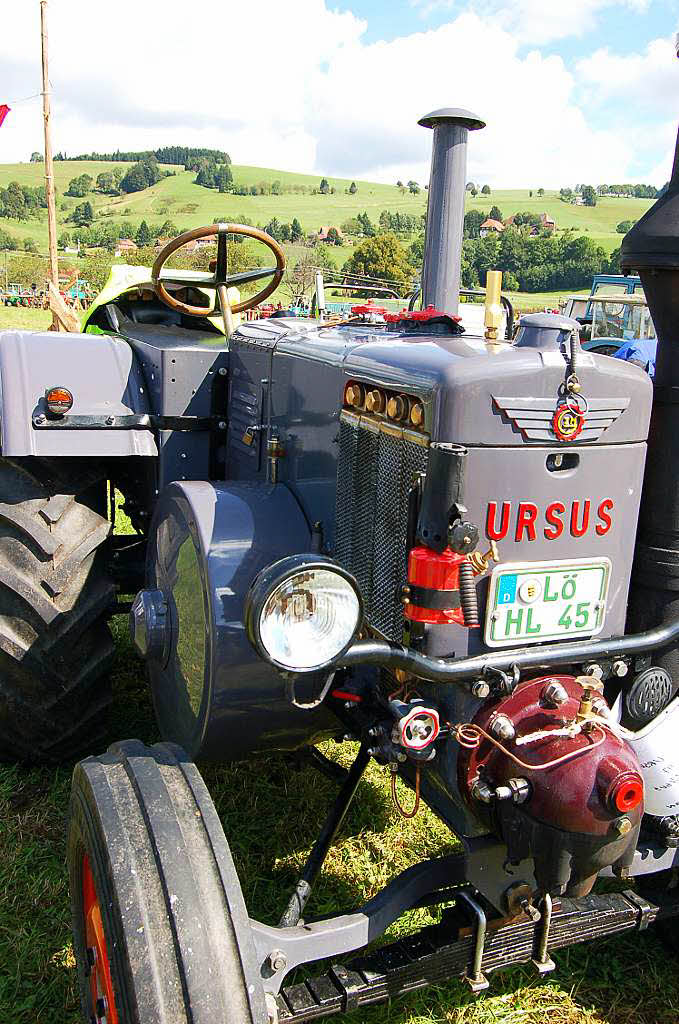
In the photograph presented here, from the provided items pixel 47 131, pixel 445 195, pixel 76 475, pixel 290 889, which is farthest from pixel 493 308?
pixel 47 131

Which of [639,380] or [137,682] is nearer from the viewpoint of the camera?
[639,380]

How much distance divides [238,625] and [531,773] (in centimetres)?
83

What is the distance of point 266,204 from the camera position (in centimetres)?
8269

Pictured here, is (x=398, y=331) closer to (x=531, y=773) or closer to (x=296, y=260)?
(x=531, y=773)

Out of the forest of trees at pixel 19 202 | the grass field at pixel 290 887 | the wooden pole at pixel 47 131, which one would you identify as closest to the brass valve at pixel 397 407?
the grass field at pixel 290 887

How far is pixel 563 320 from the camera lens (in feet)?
6.84

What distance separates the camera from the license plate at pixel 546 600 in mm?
2008

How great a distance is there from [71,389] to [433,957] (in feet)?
7.58

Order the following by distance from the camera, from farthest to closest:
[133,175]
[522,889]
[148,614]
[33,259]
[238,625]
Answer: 1. [133,175]
2. [33,259]
3. [148,614]
4. [238,625]
5. [522,889]

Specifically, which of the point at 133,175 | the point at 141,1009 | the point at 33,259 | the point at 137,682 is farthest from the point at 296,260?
the point at 133,175

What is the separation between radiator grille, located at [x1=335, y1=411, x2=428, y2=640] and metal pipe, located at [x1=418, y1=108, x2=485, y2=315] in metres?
2.20

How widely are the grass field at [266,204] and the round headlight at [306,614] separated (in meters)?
66.9

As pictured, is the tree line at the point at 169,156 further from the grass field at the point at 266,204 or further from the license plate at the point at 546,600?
the license plate at the point at 546,600

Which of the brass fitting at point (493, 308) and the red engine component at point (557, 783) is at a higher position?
the brass fitting at point (493, 308)
